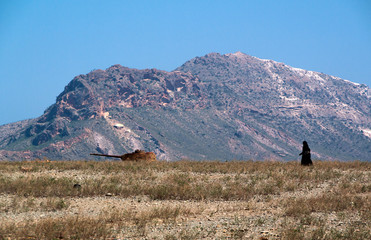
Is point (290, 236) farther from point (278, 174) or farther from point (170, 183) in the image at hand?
point (278, 174)

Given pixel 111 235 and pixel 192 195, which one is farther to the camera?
pixel 192 195

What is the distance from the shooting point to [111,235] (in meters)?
11.2

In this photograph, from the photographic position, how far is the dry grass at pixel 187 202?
11.4 meters

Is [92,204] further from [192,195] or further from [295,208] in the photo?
[295,208]

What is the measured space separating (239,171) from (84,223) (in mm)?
13528

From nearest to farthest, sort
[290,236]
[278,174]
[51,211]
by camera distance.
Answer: [290,236] < [51,211] < [278,174]

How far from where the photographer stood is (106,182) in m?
19.8

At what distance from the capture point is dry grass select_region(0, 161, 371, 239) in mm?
11406

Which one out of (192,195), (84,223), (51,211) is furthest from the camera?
(192,195)

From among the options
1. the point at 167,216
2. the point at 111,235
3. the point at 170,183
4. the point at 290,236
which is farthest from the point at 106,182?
the point at 290,236

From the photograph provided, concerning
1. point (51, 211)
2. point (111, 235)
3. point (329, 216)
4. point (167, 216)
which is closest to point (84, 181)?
point (51, 211)

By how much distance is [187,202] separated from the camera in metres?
16.6

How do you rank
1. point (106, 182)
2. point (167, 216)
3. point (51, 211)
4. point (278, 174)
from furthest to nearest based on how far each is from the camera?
point (278, 174), point (106, 182), point (51, 211), point (167, 216)

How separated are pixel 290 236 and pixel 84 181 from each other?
38.1ft
